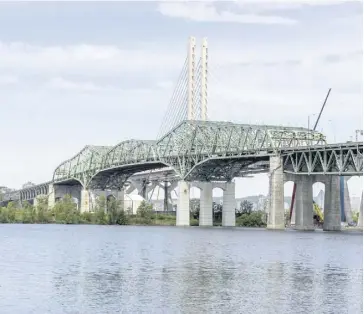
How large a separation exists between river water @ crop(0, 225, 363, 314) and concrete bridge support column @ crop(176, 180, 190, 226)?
95.5m

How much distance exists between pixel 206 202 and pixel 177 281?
424 ft

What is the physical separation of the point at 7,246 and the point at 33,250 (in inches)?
340

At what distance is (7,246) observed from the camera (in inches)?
3836

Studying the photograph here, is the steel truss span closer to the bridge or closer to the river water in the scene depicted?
the bridge

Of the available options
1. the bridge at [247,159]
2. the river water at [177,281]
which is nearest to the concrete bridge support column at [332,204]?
the bridge at [247,159]

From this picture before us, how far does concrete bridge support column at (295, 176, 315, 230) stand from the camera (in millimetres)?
160750

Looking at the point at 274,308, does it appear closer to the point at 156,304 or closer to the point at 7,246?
the point at 156,304

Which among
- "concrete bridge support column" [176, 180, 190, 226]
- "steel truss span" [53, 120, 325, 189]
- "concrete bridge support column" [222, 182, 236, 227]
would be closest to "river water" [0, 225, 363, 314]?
"steel truss span" [53, 120, 325, 189]

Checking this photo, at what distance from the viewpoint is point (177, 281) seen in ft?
188

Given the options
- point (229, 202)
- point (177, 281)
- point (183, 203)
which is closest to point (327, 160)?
point (229, 202)

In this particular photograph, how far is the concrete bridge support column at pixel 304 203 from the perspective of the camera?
16075 cm

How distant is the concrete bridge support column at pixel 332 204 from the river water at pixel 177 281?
71894 millimetres

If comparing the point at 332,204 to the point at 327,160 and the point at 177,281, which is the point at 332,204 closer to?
the point at 327,160

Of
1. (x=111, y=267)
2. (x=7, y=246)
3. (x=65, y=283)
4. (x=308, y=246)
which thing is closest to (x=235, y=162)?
(x=308, y=246)
